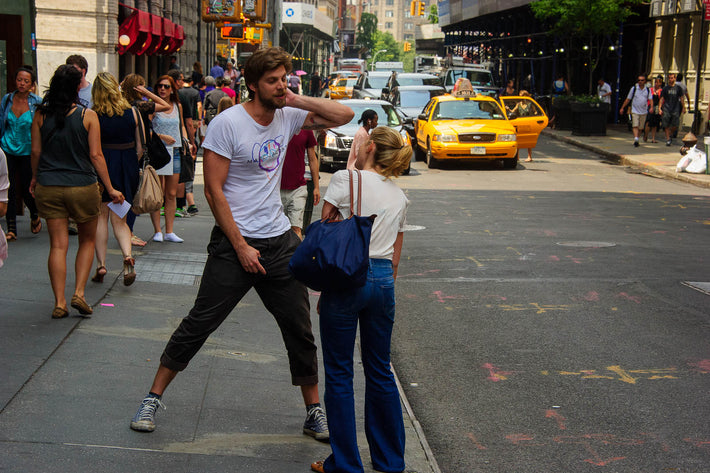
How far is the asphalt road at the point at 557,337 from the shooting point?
508 cm

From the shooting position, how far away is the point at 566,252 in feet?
35.5

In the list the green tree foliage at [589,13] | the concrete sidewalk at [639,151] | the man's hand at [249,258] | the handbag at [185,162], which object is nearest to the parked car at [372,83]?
the green tree foliage at [589,13]

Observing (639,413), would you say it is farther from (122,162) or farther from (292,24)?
(292,24)

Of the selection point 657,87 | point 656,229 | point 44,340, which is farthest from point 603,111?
point 44,340

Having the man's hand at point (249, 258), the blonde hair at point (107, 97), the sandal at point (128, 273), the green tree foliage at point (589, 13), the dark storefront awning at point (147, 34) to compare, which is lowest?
the sandal at point (128, 273)

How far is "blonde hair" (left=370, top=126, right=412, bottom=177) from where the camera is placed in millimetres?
4332

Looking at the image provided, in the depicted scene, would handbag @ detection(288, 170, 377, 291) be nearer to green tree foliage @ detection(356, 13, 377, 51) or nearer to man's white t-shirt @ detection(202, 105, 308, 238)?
man's white t-shirt @ detection(202, 105, 308, 238)

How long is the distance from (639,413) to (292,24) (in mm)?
98827

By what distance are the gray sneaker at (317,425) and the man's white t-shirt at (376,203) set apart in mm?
969

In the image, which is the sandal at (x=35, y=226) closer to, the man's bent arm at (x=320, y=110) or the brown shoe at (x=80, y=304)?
the brown shoe at (x=80, y=304)

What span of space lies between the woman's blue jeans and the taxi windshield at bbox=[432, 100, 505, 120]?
18.8 metres

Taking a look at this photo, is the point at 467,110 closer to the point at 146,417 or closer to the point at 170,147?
the point at 170,147

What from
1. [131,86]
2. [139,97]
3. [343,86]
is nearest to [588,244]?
[139,97]

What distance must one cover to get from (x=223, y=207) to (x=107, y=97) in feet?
12.2
